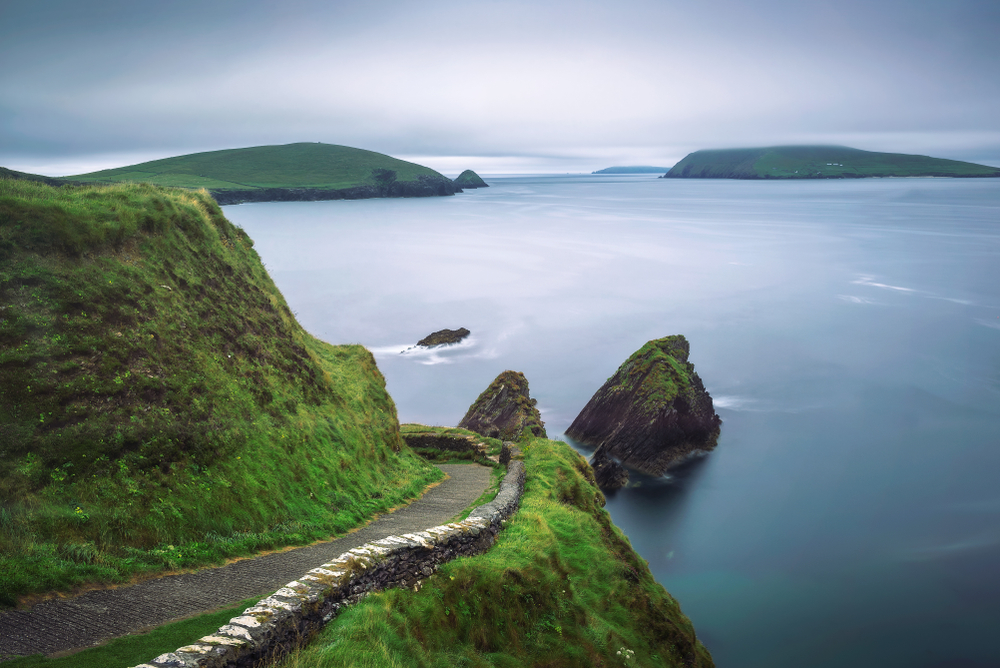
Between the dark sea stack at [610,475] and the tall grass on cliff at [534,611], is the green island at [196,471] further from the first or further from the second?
the dark sea stack at [610,475]

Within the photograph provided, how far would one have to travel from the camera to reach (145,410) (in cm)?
1322

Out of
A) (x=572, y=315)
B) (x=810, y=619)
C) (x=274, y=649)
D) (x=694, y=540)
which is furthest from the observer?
(x=572, y=315)

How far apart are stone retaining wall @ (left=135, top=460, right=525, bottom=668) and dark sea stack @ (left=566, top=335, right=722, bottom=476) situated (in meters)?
23.0

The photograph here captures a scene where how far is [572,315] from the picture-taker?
71625mm

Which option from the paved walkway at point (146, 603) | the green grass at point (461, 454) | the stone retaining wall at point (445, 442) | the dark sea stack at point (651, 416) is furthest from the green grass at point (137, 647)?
the dark sea stack at point (651, 416)

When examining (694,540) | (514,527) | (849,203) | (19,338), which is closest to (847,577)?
(694,540)

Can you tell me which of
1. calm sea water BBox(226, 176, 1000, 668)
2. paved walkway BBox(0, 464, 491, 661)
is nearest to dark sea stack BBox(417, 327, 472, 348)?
calm sea water BBox(226, 176, 1000, 668)

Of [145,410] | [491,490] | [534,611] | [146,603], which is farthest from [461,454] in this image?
[146,603]

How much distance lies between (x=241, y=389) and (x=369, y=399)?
7.49 m

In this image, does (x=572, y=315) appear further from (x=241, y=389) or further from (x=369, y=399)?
(x=241, y=389)

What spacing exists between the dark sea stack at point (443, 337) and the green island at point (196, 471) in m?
39.9

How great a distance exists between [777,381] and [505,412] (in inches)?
1066

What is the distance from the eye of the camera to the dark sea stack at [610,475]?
33.2 meters

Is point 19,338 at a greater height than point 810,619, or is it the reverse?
point 19,338
